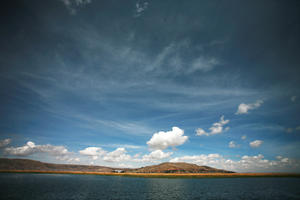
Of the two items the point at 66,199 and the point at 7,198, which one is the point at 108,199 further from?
the point at 7,198

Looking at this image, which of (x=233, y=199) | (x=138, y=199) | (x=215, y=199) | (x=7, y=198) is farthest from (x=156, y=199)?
(x=7, y=198)

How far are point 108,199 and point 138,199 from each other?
10965mm

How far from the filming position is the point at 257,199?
206 ft

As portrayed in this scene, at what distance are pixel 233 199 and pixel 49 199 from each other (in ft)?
222

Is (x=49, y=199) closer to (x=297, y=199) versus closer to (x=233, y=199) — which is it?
(x=233, y=199)

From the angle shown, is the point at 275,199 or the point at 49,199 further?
the point at 275,199

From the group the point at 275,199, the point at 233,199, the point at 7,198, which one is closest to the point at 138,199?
the point at 233,199

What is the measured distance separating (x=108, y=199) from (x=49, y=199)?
19.9 m

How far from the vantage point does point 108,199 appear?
58.9 meters

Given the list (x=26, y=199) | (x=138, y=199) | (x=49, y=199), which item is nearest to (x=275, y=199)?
(x=138, y=199)

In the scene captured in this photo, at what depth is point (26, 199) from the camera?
174 feet

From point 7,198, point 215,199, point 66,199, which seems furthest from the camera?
point 215,199

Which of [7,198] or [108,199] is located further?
[108,199]

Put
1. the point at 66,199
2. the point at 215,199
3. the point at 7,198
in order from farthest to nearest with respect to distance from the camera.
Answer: the point at 215,199
the point at 66,199
the point at 7,198
